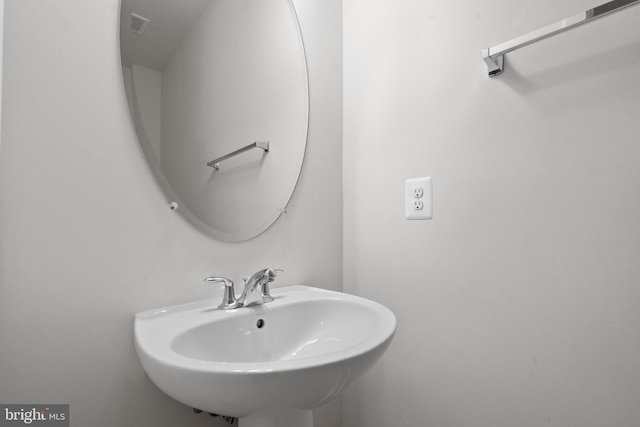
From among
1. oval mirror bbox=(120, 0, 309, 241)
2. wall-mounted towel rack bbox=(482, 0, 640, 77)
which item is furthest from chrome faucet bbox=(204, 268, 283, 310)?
wall-mounted towel rack bbox=(482, 0, 640, 77)

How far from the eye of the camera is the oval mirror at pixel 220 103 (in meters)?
0.81

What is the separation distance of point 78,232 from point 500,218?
3.35 feet

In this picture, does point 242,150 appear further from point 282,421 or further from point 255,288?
point 282,421

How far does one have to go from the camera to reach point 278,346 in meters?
0.86

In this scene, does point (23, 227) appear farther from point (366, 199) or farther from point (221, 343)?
point (366, 199)

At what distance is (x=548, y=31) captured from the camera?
70 centimetres

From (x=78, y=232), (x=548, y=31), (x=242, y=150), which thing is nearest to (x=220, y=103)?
(x=242, y=150)

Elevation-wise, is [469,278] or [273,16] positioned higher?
[273,16]

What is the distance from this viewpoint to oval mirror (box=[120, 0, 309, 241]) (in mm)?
807

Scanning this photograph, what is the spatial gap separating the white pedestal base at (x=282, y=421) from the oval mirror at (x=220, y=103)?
463 mm

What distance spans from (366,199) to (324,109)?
1.26ft

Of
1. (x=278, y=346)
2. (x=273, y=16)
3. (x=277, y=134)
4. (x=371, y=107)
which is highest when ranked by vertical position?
(x=273, y=16)

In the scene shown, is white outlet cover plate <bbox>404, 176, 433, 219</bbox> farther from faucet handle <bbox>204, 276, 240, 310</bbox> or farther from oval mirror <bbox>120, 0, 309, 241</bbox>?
faucet handle <bbox>204, 276, 240, 310</bbox>

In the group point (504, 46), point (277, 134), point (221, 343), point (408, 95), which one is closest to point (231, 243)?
point (221, 343)
